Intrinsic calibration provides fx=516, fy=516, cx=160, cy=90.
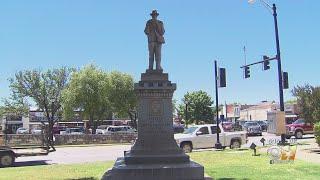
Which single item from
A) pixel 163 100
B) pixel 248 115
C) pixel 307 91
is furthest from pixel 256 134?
pixel 248 115

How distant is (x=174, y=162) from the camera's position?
1401 cm

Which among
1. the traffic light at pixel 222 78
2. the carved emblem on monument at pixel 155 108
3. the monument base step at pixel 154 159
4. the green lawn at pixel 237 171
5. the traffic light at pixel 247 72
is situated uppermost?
the traffic light at pixel 247 72

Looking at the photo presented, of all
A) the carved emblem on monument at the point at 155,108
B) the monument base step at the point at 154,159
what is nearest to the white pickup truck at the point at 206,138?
the carved emblem on monument at the point at 155,108

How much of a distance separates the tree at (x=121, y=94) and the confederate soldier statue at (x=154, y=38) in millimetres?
43741

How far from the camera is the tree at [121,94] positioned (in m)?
59.7

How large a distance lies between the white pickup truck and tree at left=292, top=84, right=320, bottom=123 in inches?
176

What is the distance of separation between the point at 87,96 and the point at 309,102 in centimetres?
3431

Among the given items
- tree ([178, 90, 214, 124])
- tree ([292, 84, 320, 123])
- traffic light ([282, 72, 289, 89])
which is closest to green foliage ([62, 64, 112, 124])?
tree ([178, 90, 214, 124])

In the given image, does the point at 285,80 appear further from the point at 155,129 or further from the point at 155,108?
the point at 155,129

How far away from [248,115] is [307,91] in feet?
337

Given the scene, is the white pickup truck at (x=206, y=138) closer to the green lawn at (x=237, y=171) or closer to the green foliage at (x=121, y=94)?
the green lawn at (x=237, y=171)

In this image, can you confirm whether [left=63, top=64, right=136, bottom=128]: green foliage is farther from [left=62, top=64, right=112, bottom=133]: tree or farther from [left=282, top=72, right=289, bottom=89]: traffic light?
[left=282, top=72, right=289, bottom=89]: traffic light

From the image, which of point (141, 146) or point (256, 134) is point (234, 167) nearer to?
point (141, 146)

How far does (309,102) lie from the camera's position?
27.2 meters
